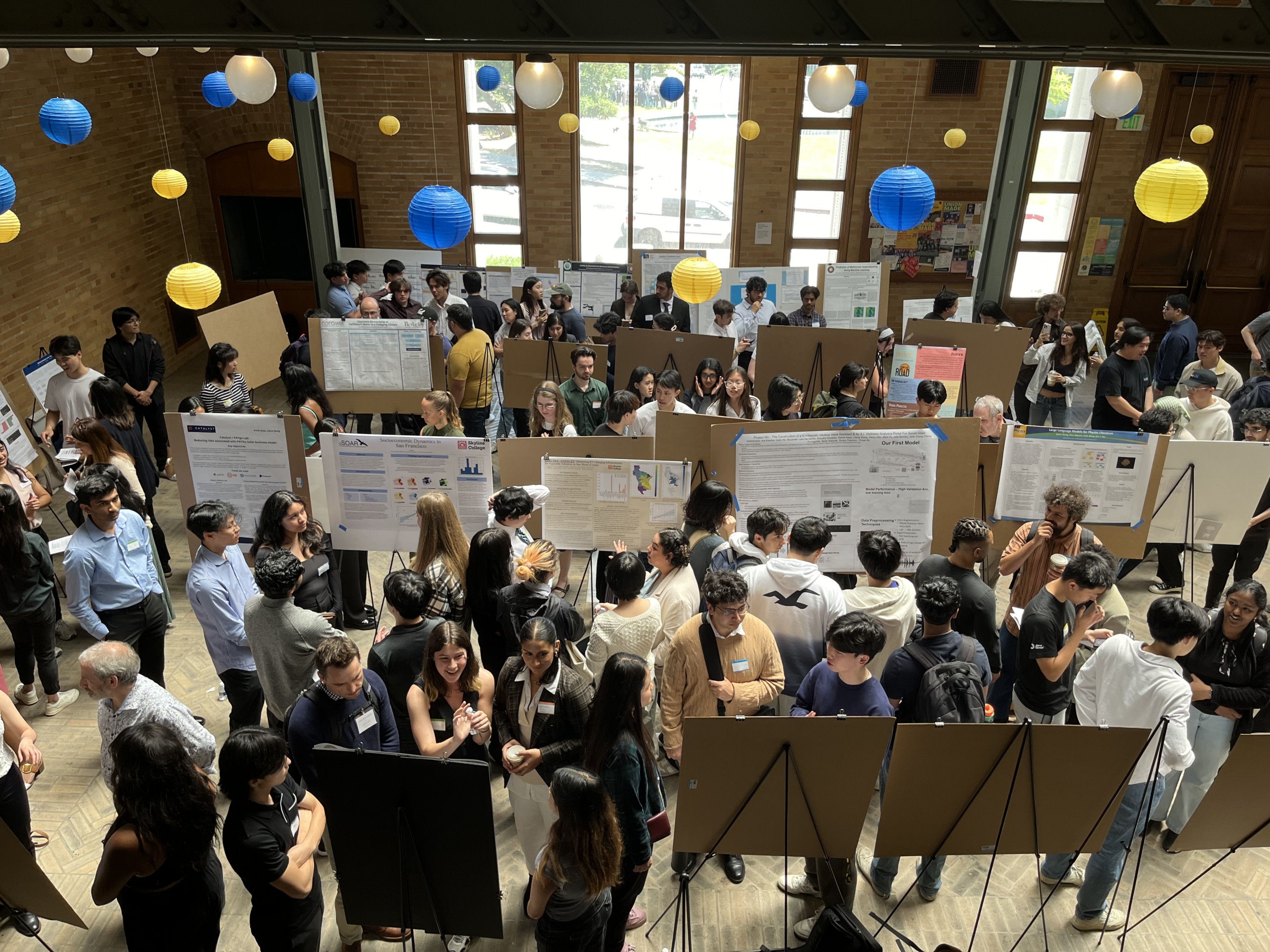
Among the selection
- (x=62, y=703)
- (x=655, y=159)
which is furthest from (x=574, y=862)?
(x=655, y=159)

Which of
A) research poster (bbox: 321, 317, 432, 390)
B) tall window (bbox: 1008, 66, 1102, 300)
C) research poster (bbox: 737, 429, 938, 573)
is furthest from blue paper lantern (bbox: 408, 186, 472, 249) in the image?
tall window (bbox: 1008, 66, 1102, 300)

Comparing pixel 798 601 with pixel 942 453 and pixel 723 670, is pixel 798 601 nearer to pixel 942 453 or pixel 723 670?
pixel 723 670

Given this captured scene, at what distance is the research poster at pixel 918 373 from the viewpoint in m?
6.88

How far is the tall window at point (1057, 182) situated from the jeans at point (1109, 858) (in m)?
9.32

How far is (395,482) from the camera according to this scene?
4.88 metres

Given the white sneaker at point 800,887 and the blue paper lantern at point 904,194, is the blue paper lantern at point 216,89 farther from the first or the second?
the white sneaker at point 800,887

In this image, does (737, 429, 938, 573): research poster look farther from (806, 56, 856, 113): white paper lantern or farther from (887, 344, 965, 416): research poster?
(806, 56, 856, 113): white paper lantern

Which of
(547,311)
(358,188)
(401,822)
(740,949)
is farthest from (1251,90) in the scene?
(401,822)

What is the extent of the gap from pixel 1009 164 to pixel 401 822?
8657 millimetres

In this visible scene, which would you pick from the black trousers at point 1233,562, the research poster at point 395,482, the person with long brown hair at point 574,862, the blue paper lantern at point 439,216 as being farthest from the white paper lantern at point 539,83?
the black trousers at point 1233,562

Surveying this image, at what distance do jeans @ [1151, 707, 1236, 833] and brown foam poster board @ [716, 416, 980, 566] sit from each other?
1575 mm

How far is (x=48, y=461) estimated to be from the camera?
264 inches

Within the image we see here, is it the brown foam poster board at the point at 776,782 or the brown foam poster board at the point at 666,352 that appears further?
the brown foam poster board at the point at 666,352

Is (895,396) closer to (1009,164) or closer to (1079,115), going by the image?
(1009,164)
